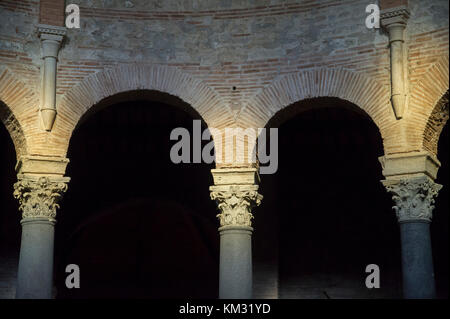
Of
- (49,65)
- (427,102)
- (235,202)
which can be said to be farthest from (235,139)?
(49,65)

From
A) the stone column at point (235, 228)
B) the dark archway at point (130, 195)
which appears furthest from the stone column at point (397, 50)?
the dark archway at point (130, 195)

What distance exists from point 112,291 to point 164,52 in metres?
4.90

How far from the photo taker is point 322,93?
11469mm

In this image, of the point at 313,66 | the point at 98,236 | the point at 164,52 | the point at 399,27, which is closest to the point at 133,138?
the point at 98,236

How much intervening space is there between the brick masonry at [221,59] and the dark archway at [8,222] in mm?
2563

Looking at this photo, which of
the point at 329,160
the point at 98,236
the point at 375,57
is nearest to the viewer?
the point at 375,57

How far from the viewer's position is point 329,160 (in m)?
14.6

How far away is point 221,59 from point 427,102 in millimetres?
2893

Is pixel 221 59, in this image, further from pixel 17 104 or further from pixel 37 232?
pixel 37 232

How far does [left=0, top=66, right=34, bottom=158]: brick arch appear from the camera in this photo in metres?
11.3

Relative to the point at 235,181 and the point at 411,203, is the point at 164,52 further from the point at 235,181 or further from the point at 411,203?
the point at 411,203

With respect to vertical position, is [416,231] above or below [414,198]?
below

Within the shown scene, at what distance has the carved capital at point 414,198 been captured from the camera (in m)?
10.6
